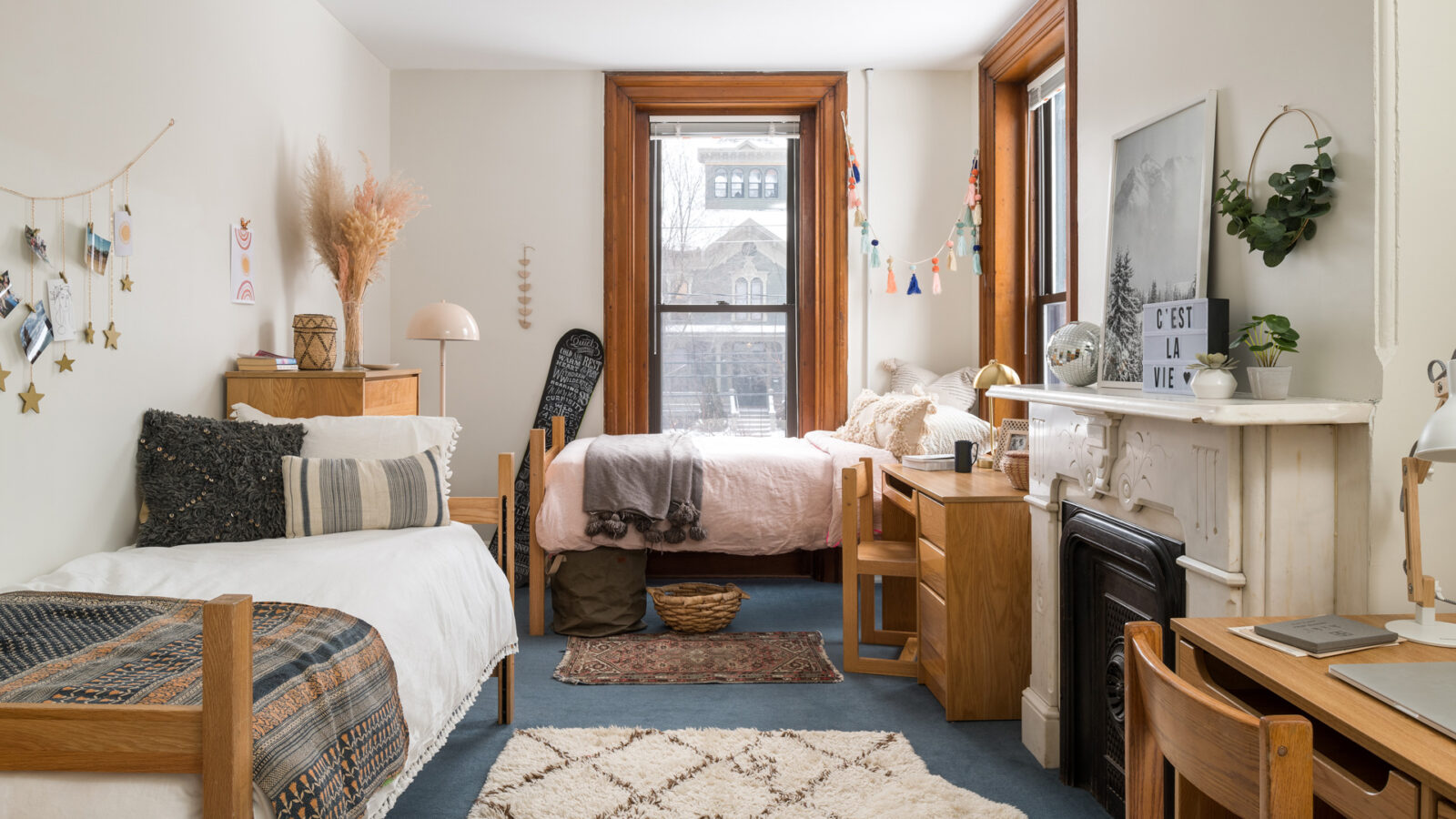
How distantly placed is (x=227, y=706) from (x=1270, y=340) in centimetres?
186

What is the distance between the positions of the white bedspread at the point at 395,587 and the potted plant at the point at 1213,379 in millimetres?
1696

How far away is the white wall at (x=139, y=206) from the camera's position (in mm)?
2273

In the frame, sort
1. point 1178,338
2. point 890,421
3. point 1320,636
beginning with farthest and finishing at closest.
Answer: point 890,421, point 1178,338, point 1320,636

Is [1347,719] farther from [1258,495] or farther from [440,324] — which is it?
[440,324]

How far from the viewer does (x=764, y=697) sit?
2994 mm

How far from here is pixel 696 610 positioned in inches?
142

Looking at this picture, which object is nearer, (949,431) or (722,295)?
(949,431)

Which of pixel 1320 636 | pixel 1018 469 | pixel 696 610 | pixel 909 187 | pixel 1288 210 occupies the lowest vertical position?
pixel 696 610

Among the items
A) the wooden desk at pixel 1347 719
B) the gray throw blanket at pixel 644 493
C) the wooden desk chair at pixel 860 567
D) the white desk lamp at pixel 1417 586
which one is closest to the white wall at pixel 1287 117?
the white desk lamp at pixel 1417 586

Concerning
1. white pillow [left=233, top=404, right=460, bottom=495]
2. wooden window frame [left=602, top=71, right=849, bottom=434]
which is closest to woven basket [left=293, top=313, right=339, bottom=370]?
white pillow [left=233, top=404, right=460, bottom=495]

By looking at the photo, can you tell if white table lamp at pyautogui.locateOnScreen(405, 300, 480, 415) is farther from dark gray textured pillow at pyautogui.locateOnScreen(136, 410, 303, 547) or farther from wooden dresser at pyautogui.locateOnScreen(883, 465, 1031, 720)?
wooden dresser at pyautogui.locateOnScreen(883, 465, 1031, 720)

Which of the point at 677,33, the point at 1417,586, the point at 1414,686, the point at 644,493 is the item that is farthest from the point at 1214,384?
the point at 677,33

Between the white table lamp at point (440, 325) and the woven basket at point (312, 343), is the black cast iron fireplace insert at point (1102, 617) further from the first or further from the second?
the white table lamp at point (440, 325)

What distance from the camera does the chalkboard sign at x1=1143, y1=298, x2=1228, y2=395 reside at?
6.37 ft
